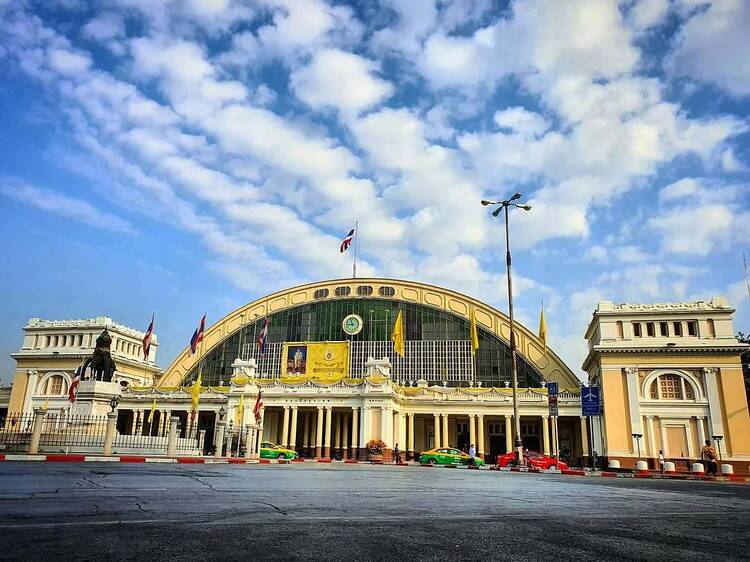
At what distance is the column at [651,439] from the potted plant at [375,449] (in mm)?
25346

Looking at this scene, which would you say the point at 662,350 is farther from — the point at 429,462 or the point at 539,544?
the point at 539,544

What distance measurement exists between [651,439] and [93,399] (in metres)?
48.0

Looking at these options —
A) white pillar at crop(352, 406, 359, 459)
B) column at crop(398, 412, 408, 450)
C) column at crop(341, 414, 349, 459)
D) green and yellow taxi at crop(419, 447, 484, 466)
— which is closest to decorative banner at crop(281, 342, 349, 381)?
column at crop(341, 414, 349, 459)

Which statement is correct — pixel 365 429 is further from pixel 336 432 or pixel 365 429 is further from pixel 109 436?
pixel 109 436

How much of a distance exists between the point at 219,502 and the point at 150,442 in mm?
30921

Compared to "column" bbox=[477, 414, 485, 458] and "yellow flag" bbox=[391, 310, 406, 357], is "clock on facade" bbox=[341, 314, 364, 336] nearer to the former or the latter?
"yellow flag" bbox=[391, 310, 406, 357]

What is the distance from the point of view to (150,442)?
1474 inches

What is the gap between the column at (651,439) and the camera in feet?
177

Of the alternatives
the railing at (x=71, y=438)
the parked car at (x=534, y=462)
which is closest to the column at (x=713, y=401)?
the parked car at (x=534, y=462)

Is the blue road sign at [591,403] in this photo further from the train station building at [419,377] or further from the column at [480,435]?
the column at [480,435]

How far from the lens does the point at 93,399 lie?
33.8 m

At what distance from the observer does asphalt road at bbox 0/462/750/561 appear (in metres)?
5.73

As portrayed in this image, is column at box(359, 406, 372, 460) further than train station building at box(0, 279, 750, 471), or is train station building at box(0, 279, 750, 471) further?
column at box(359, 406, 372, 460)

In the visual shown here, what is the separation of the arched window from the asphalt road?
4843 cm
